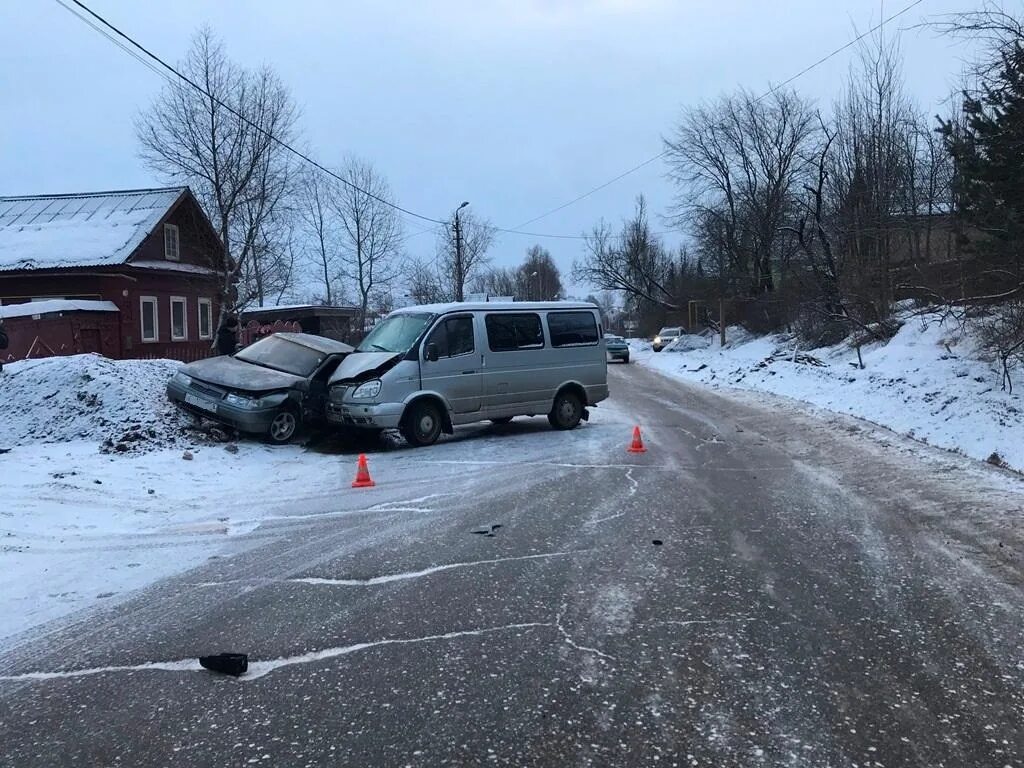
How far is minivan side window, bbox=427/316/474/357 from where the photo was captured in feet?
41.8

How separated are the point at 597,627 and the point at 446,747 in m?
1.61

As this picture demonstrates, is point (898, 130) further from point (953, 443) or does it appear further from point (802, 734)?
point (802, 734)

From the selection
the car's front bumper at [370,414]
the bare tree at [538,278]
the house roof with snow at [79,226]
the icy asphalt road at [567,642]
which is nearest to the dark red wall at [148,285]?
the house roof with snow at [79,226]

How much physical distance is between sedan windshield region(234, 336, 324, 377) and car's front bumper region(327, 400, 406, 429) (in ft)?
3.89

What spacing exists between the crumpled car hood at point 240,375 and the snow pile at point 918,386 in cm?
972

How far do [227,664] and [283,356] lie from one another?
9553 mm

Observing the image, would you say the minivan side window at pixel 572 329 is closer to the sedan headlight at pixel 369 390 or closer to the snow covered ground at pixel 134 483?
the snow covered ground at pixel 134 483

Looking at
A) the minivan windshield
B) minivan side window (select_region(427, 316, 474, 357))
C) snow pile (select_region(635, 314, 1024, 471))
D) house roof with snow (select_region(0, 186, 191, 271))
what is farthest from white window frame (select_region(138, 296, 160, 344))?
minivan side window (select_region(427, 316, 474, 357))

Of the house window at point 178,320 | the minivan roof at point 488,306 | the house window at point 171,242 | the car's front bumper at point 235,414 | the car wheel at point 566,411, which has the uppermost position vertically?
the house window at point 171,242

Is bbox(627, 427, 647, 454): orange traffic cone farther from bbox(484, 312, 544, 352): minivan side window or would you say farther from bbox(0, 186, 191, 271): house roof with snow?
bbox(0, 186, 191, 271): house roof with snow

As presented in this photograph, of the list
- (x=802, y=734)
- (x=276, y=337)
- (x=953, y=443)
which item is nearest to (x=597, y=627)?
(x=802, y=734)

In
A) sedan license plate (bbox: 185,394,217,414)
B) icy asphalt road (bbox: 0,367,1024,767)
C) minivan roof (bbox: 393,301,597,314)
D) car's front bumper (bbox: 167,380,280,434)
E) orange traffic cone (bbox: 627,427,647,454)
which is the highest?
minivan roof (bbox: 393,301,597,314)

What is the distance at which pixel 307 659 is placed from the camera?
15.0ft

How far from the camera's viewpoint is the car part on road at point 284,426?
12.1 meters
